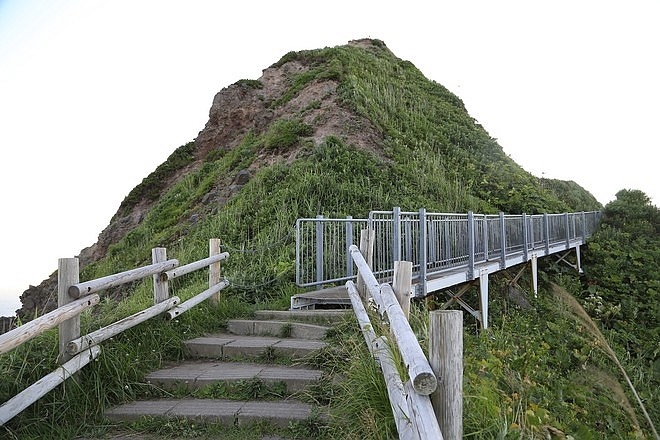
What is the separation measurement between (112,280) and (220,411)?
6.11 feet

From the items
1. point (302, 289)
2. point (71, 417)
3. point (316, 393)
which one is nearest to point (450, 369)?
point (316, 393)

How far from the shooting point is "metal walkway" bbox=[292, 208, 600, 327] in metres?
8.16

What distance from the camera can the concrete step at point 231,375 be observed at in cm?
475

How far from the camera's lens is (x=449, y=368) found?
2.25m

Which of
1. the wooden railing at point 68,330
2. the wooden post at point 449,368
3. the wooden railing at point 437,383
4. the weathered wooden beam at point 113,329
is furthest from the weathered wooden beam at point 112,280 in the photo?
the wooden post at point 449,368

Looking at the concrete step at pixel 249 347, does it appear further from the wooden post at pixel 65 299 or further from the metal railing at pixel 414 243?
the metal railing at pixel 414 243

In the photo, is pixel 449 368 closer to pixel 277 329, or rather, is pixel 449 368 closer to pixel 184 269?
pixel 277 329

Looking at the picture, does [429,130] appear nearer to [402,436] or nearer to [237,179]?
[237,179]

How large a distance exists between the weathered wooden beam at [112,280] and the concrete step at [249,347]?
3.27ft

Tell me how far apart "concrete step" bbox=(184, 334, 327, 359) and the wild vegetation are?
211 millimetres

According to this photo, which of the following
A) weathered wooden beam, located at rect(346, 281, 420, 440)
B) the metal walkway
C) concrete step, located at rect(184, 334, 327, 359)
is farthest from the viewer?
the metal walkway

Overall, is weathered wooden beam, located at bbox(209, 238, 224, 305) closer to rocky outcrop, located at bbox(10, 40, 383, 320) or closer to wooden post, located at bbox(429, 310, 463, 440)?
wooden post, located at bbox(429, 310, 463, 440)

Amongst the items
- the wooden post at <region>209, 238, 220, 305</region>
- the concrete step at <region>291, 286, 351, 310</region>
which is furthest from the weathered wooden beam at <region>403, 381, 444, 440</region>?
the wooden post at <region>209, 238, 220, 305</region>

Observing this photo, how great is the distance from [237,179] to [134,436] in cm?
1485
